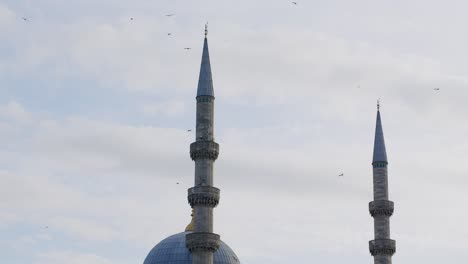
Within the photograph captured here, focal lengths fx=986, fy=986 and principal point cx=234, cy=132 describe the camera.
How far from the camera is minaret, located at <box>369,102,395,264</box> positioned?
3814 inches

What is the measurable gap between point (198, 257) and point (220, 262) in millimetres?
26584

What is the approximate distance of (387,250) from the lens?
96.6 metres

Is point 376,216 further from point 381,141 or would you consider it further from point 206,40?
point 206,40

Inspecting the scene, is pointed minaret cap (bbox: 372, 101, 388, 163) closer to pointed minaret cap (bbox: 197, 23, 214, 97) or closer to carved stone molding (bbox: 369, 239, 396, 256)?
carved stone molding (bbox: 369, 239, 396, 256)

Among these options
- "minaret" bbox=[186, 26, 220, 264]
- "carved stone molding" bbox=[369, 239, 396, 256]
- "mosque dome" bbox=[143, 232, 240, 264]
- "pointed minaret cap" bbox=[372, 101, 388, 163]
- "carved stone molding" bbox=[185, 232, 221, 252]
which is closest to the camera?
"carved stone molding" bbox=[185, 232, 221, 252]

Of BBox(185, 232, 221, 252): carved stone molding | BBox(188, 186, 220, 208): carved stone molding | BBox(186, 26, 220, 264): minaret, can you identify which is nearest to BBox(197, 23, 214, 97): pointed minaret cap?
BBox(186, 26, 220, 264): minaret

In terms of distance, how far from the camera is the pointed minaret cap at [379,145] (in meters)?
101

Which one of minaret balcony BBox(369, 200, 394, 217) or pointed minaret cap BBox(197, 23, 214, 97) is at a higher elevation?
pointed minaret cap BBox(197, 23, 214, 97)

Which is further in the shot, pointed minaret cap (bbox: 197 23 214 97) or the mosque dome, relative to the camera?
the mosque dome

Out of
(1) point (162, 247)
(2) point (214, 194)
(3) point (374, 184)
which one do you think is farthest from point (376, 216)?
(1) point (162, 247)

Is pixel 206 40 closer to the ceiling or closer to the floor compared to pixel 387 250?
closer to the ceiling

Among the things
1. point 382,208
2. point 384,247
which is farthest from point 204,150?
point 384,247

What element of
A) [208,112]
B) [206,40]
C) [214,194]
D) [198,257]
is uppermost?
[206,40]

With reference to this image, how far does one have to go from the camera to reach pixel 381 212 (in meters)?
98.1
